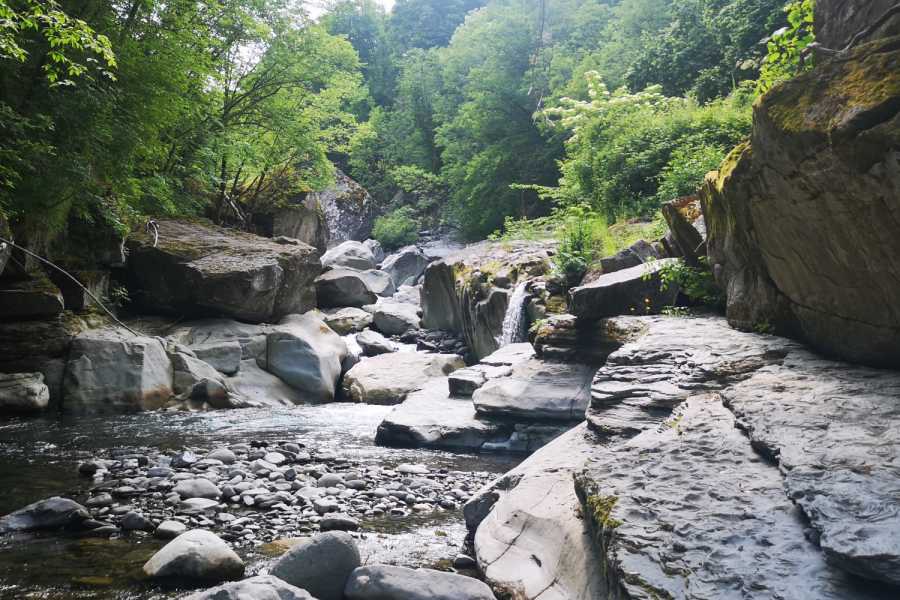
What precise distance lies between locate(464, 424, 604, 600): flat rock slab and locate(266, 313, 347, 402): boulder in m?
8.94

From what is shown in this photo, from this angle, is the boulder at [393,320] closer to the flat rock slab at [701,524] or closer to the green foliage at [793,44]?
the green foliage at [793,44]

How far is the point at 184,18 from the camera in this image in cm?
1366

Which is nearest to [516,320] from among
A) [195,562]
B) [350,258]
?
[195,562]

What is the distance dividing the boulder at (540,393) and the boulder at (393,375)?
4.11 metres

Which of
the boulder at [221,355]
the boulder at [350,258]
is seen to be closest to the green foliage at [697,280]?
the boulder at [221,355]

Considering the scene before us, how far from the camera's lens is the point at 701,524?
3.15 metres

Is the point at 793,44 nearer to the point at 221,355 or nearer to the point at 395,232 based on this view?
the point at 221,355

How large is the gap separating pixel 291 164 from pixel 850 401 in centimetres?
2013

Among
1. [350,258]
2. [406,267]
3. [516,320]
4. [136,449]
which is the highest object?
[350,258]

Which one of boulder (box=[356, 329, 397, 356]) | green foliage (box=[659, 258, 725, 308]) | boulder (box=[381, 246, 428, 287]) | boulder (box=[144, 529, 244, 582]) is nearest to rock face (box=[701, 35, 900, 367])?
green foliage (box=[659, 258, 725, 308])

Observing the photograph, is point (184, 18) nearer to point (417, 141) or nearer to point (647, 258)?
point (647, 258)

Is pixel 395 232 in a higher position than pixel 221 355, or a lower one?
higher

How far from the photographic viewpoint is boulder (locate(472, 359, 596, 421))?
8680mm

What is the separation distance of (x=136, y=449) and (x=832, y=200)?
8260mm
